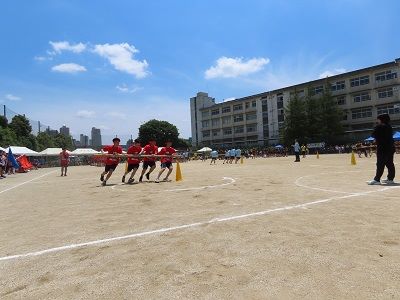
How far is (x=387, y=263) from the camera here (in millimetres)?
3910

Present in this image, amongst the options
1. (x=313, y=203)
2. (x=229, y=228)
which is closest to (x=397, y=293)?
(x=229, y=228)

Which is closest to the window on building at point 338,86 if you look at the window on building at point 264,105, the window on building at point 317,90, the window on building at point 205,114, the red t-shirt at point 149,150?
the window on building at point 317,90

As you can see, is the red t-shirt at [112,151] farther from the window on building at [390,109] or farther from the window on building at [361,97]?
the window on building at [361,97]

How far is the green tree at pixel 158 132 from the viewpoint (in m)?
101

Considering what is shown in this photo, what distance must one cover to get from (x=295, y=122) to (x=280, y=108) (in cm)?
1510

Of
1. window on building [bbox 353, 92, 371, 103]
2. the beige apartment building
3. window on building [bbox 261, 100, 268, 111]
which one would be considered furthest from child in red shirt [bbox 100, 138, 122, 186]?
window on building [bbox 261, 100, 268, 111]

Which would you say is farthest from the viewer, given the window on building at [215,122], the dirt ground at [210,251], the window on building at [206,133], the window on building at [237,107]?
the window on building at [206,133]

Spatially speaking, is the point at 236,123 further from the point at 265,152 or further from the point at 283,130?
the point at 265,152

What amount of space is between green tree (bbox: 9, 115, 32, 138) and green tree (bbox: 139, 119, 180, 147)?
2765 cm

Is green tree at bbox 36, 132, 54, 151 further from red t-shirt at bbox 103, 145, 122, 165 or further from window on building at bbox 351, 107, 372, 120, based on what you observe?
red t-shirt at bbox 103, 145, 122, 165

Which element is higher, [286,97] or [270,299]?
[286,97]

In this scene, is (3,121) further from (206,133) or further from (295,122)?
(295,122)

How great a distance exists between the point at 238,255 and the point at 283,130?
78069 millimetres

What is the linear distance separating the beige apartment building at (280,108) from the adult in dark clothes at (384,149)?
62.7m
